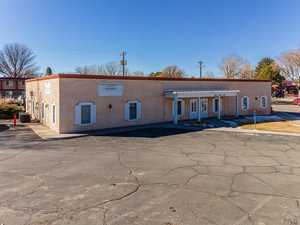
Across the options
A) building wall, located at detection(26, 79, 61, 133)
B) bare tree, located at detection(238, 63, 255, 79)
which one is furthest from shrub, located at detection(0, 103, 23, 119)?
bare tree, located at detection(238, 63, 255, 79)

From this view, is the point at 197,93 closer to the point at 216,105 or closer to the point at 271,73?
the point at 216,105

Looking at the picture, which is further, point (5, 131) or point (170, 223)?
point (5, 131)

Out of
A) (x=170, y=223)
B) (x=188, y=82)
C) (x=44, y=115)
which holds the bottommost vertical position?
(x=170, y=223)

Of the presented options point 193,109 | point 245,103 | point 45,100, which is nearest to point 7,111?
point 45,100

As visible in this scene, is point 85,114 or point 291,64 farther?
point 291,64

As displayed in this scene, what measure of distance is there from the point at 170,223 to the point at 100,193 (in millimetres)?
2544

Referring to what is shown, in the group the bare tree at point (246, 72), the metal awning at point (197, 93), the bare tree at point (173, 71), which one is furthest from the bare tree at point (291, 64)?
the metal awning at point (197, 93)

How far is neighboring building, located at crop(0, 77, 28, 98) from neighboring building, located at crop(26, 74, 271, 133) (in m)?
28.8

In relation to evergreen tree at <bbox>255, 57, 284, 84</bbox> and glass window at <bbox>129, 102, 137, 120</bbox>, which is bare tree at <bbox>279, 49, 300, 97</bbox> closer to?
evergreen tree at <bbox>255, 57, 284, 84</bbox>

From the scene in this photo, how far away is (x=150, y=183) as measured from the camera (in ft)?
28.6

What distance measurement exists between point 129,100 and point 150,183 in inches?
553

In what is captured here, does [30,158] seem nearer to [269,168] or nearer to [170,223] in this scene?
[170,223]

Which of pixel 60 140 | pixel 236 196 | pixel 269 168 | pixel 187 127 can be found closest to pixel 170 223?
pixel 236 196

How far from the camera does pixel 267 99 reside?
33031 millimetres
